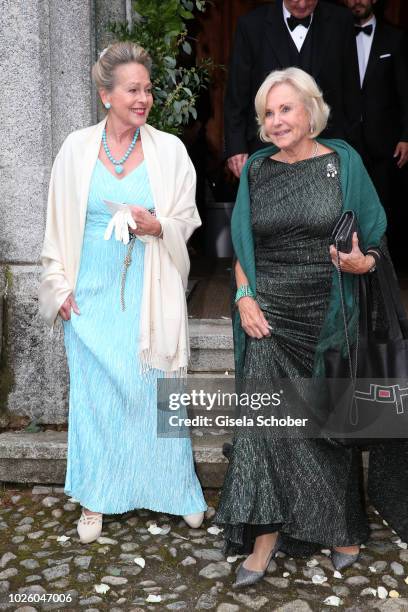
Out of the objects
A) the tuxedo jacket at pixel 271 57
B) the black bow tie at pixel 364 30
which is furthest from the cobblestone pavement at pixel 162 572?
the black bow tie at pixel 364 30

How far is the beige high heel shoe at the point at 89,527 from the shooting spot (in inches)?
162

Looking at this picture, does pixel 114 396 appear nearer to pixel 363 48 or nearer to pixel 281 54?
pixel 281 54

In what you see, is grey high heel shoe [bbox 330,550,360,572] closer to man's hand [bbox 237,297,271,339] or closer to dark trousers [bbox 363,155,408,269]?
man's hand [bbox 237,297,271,339]

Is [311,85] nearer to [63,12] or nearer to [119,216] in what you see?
[119,216]

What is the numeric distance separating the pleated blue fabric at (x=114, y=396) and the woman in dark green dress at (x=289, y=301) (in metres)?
0.52

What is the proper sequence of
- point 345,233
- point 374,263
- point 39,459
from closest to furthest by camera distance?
1. point 345,233
2. point 374,263
3. point 39,459

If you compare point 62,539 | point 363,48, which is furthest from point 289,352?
point 363,48

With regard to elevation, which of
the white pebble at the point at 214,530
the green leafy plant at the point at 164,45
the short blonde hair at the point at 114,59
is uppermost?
the green leafy plant at the point at 164,45

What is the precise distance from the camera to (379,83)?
5.94 meters

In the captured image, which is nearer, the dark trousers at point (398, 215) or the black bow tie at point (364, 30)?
the black bow tie at point (364, 30)

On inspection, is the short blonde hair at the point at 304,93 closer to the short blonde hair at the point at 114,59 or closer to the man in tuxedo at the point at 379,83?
the short blonde hair at the point at 114,59

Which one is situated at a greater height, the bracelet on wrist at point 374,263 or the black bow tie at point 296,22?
the black bow tie at point 296,22

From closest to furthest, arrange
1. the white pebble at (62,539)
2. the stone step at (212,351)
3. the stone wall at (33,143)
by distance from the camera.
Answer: the white pebble at (62,539) → the stone wall at (33,143) → the stone step at (212,351)

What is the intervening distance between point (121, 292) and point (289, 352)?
0.86 metres
